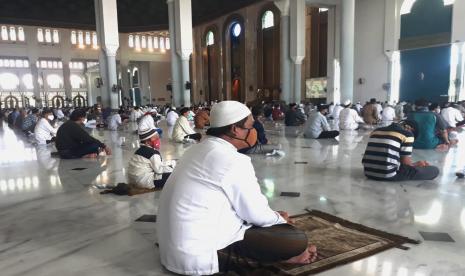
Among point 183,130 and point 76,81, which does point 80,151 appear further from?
point 76,81

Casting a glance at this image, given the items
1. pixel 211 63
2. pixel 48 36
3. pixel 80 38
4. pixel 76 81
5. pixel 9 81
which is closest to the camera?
pixel 211 63

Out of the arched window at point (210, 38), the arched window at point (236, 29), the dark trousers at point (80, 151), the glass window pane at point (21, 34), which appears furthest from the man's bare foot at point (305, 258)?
the glass window pane at point (21, 34)

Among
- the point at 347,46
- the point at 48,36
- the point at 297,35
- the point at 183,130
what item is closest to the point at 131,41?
the point at 48,36

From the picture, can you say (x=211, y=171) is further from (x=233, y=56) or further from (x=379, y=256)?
(x=233, y=56)

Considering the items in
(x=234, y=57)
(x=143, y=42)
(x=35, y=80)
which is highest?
(x=143, y=42)

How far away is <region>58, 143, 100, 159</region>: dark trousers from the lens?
6289 millimetres

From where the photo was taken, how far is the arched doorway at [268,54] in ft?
76.7

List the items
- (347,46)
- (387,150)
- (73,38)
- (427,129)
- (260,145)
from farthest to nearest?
(73,38) → (347,46) → (260,145) → (427,129) → (387,150)

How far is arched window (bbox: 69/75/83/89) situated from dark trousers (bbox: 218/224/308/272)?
36458 millimetres

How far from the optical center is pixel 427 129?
620cm

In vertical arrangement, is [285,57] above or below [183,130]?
above

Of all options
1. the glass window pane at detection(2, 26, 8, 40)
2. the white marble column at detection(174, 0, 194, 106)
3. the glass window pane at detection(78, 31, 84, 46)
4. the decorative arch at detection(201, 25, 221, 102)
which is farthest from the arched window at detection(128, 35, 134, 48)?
the white marble column at detection(174, 0, 194, 106)

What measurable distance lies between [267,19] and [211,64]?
708cm

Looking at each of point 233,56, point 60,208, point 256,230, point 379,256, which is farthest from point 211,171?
point 233,56
